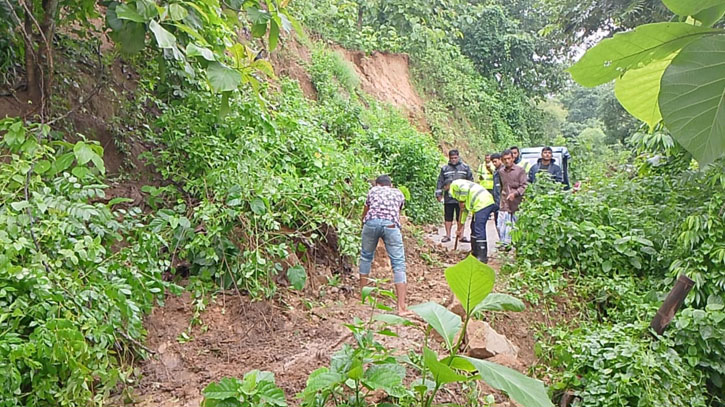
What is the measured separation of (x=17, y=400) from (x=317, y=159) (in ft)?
12.2

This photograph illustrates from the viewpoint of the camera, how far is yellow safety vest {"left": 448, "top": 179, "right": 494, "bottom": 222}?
19.5 ft

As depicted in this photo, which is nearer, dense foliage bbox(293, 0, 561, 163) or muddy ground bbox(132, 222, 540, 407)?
muddy ground bbox(132, 222, 540, 407)

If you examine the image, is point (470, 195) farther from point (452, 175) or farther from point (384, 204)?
point (384, 204)

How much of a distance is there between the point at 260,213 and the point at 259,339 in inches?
41.7

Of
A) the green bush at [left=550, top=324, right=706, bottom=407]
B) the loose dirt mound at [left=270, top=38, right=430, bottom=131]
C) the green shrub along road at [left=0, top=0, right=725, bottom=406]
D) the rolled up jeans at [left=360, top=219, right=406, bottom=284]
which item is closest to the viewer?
the green shrub along road at [left=0, top=0, right=725, bottom=406]

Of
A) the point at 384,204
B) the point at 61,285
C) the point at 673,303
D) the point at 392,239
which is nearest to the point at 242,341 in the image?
the point at 61,285

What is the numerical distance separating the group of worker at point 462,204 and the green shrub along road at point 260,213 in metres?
0.46

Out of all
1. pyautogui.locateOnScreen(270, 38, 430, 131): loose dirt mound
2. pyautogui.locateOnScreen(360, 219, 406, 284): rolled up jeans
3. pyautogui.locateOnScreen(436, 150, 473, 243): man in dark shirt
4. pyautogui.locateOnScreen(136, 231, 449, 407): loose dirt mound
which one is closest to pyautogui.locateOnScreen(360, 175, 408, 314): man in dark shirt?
pyautogui.locateOnScreen(360, 219, 406, 284): rolled up jeans

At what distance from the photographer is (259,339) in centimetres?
371

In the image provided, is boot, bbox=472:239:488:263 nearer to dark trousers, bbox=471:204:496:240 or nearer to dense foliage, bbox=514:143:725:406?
dark trousers, bbox=471:204:496:240

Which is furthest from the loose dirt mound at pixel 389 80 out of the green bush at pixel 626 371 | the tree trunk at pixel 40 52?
the green bush at pixel 626 371

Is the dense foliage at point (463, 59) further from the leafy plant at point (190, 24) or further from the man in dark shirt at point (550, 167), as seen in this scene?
the leafy plant at point (190, 24)

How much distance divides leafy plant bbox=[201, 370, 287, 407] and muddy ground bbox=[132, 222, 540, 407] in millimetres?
557

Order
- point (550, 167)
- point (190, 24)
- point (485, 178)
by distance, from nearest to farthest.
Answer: point (190, 24)
point (550, 167)
point (485, 178)
